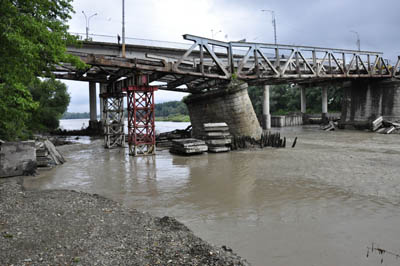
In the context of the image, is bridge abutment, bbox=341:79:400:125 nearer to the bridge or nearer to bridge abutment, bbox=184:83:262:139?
the bridge

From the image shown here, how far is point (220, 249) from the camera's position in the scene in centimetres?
491

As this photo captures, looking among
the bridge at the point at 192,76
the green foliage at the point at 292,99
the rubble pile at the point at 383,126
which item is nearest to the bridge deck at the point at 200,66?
the bridge at the point at 192,76

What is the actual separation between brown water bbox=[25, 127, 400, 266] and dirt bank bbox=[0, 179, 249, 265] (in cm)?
68

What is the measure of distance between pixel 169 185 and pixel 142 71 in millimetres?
10722

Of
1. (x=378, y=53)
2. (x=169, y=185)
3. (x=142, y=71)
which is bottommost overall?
(x=169, y=185)

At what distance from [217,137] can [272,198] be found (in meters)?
12.1

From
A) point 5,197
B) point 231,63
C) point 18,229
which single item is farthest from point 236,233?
point 231,63

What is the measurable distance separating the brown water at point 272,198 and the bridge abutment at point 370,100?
78.1 ft

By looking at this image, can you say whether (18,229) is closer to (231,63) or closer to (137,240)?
(137,240)

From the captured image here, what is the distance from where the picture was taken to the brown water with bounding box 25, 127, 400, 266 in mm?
5230

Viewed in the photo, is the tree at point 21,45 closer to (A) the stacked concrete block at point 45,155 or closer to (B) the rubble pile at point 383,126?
(A) the stacked concrete block at point 45,155

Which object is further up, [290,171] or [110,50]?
[110,50]

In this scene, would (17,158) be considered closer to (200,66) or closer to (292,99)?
(200,66)

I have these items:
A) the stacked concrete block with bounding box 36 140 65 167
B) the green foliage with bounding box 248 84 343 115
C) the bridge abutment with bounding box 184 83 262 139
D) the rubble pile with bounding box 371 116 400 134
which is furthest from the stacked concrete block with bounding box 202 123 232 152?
the green foliage with bounding box 248 84 343 115
